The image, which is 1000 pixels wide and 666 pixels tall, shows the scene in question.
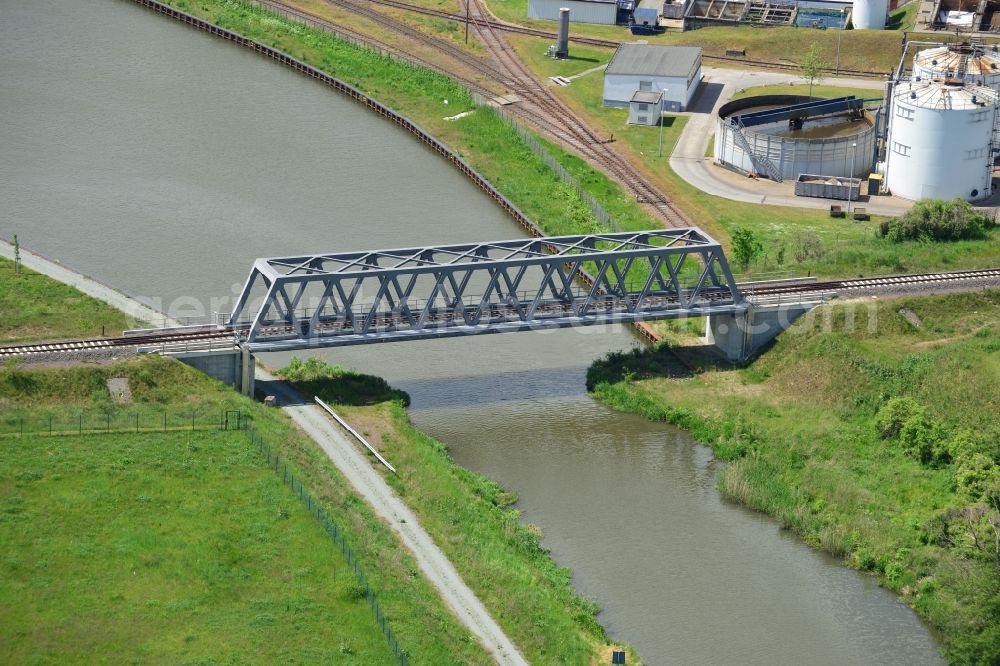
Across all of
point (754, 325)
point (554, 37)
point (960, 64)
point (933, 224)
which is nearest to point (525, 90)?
point (554, 37)

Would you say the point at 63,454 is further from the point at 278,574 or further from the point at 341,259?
the point at 341,259

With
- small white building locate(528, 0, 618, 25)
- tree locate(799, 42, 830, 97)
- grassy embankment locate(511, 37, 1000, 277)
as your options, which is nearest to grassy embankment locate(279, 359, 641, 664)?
grassy embankment locate(511, 37, 1000, 277)

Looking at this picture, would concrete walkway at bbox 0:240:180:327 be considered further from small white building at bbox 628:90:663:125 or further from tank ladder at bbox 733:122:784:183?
small white building at bbox 628:90:663:125

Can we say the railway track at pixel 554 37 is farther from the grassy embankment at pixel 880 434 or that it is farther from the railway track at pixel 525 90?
the grassy embankment at pixel 880 434

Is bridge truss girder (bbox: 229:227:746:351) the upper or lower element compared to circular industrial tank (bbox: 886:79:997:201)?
lower

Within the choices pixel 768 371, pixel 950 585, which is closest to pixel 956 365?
pixel 768 371
